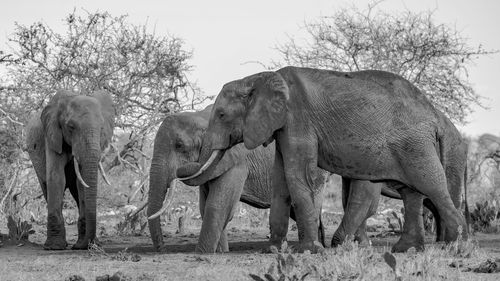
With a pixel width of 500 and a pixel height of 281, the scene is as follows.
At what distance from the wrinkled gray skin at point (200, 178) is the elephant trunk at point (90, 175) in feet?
3.59

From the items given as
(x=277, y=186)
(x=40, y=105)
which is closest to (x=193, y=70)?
(x=40, y=105)

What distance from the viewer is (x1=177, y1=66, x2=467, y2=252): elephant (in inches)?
356

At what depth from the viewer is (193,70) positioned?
1684cm

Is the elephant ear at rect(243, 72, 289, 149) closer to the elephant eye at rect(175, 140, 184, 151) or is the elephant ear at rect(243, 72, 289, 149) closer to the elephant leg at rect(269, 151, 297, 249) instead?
the elephant leg at rect(269, 151, 297, 249)

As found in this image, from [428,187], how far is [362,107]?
106cm

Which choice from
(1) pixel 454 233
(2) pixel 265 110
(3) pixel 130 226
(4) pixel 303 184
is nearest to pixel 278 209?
(4) pixel 303 184

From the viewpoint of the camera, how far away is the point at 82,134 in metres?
11.0

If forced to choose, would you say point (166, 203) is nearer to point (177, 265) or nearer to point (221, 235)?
point (221, 235)

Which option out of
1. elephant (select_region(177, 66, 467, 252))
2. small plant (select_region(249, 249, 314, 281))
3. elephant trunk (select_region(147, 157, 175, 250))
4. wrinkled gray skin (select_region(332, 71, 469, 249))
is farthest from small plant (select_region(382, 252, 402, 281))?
elephant trunk (select_region(147, 157, 175, 250))

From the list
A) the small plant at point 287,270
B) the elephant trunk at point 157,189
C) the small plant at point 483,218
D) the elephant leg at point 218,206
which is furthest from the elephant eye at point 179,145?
the small plant at point 483,218

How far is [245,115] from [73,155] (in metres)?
2.85

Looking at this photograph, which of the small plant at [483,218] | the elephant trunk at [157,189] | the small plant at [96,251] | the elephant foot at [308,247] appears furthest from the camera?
the small plant at [483,218]

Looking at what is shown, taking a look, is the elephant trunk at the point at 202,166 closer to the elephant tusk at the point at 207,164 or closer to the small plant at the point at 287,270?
the elephant tusk at the point at 207,164

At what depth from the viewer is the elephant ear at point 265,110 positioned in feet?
29.7
